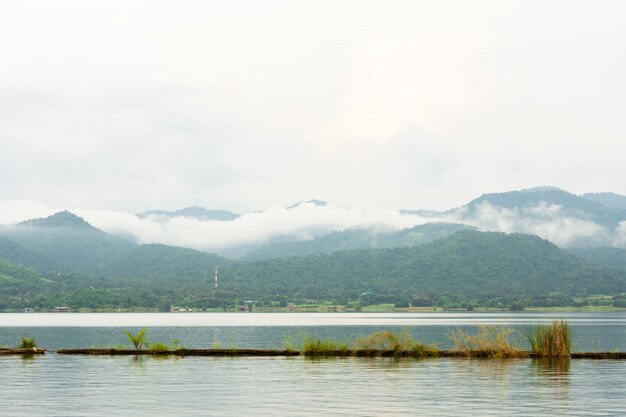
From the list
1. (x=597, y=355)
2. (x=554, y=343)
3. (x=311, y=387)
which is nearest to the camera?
(x=311, y=387)

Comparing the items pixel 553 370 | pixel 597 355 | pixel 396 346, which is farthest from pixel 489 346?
pixel 553 370

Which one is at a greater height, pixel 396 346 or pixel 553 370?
pixel 396 346

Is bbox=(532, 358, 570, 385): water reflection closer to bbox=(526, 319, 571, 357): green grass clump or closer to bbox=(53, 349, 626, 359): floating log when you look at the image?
bbox=(526, 319, 571, 357): green grass clump

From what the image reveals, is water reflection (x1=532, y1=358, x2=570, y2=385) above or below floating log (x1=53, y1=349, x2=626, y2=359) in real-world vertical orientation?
below

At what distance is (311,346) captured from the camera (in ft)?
151

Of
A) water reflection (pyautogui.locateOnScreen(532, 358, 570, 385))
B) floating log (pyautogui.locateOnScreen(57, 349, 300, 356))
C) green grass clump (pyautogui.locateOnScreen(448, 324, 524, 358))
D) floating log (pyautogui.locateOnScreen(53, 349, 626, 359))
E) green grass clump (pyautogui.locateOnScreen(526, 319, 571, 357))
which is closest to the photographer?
water reflection (pyautogui.locateOnScreen(532, 358, 570, 385))

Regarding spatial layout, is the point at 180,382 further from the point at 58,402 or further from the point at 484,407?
the point at 484,407

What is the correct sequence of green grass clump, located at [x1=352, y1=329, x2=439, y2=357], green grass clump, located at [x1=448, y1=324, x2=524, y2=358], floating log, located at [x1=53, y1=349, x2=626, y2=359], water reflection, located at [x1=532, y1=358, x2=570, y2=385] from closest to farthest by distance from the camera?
1. water reflection, located at [x1=532, y1=358, x2=570, y2=385]
2. green grass clump, located at [x1=448, y1=324, x2=524, y2=358]
3. floating log, located at [x1=53, y1=349, x2=626, y2=359]
4. green grass clump, located at [x1=352, y1=329, x2=439, y2=357]

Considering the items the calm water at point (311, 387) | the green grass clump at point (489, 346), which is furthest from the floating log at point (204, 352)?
the green grass clump at point (489, 346)

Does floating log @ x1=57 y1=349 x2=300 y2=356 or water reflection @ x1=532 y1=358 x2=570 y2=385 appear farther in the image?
floating log @ x1=57 y1=349 x2=300 y2=356

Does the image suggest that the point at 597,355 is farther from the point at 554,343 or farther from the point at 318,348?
the point at 318,348

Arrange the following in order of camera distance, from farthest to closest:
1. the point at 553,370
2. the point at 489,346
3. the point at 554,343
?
the point at 489,346 → the point at 554,343 → the point at 553,370

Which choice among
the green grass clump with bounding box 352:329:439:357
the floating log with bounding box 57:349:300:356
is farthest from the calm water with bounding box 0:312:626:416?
the floating log with bounding box 57:349:300:356

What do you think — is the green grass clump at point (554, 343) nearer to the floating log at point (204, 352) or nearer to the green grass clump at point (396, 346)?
the green grass clump at point (396, 346)
